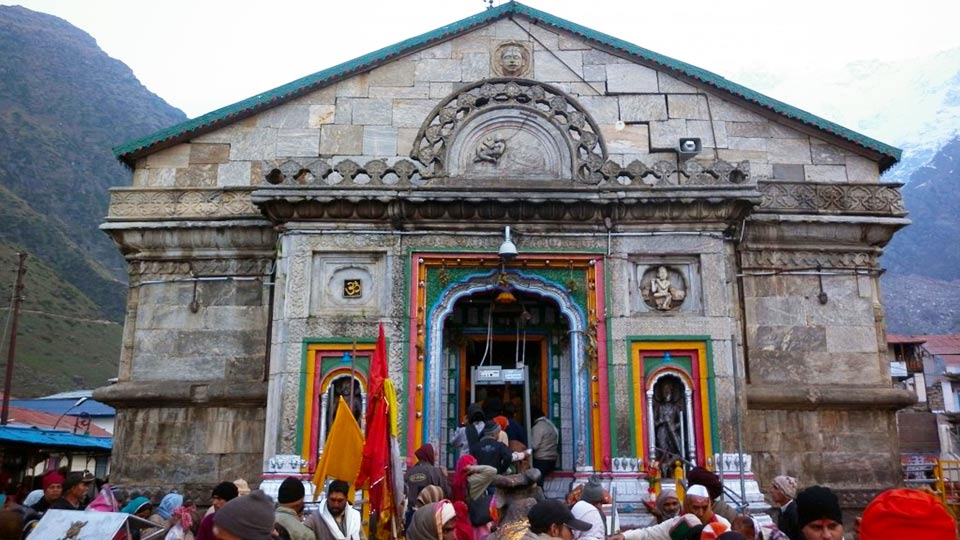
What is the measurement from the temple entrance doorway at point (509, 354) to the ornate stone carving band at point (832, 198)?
4.45m

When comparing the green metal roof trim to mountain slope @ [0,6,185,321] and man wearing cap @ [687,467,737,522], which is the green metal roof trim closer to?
man wearing cap @ [687,467,737,522]

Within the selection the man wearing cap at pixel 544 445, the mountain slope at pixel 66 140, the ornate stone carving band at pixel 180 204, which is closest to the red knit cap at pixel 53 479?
the ornate stone carving band at pixel 180 204

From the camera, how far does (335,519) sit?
664cm

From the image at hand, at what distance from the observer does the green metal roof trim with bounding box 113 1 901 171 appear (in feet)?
47.8

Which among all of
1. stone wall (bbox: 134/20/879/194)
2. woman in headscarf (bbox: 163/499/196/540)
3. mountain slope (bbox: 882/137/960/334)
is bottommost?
woman in headscarf (bbox: 163/499/196/540)

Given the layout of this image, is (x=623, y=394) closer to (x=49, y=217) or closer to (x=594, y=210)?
(x=594, y=210)

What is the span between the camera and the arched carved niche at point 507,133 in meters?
13.6

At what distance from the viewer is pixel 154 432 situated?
545 inches

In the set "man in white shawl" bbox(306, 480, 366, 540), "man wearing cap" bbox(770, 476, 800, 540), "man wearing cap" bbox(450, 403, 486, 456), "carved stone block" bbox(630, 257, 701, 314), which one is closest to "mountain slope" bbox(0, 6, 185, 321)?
"man wearing cap" bbox(450, 403, 486, 456)

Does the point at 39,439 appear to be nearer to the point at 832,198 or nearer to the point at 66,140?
the point at 832,198

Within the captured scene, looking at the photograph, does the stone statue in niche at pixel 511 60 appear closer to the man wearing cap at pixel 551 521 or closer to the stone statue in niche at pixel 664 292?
the stone statue in niche at pixel 664 292

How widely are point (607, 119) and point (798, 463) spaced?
6.73 m

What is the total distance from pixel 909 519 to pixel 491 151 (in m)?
10.8

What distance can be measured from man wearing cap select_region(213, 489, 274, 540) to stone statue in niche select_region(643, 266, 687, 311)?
9469mm
